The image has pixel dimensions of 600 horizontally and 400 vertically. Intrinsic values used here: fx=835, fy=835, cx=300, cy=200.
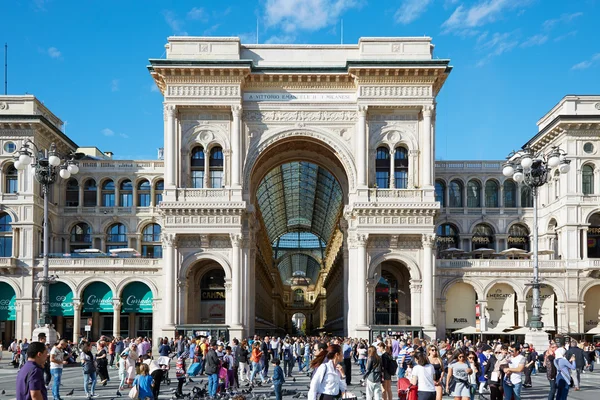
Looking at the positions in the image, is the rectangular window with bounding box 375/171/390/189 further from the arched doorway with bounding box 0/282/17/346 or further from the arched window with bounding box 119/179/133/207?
the arched doorway with bounding box 0/282/17/346

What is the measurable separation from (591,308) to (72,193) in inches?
1829

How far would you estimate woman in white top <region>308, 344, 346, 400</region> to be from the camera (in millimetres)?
15289

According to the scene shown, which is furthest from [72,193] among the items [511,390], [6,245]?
[511,390]

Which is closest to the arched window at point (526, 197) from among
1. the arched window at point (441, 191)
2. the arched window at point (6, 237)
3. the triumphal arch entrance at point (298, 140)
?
the arched window at point (441, 191)

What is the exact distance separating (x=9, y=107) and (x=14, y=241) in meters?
11.2

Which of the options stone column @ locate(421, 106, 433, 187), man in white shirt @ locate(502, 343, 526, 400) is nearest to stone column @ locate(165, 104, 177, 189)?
stone column @ locate(421, 106, 433, 187)

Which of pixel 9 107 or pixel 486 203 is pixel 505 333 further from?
pixel 9 107

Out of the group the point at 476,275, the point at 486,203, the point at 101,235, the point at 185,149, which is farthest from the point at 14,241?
the point at 486,203

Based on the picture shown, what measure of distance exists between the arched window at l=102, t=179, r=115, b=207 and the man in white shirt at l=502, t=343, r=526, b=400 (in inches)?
2330

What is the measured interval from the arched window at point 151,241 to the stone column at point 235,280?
63.8ft

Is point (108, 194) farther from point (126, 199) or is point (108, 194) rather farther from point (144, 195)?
point (144, 195)

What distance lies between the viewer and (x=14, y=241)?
220 ft

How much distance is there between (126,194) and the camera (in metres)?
77.8

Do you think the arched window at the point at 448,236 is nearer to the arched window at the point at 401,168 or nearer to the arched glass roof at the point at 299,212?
the arched glass roof at the point at 299,212
